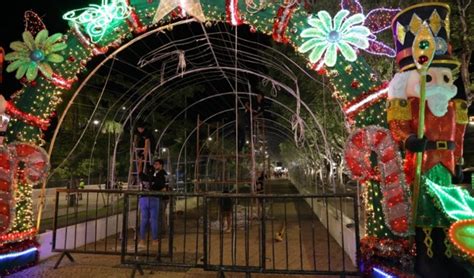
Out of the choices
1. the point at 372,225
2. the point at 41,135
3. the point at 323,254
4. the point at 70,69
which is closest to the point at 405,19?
the point at 372,225

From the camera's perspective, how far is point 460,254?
12.8 ft

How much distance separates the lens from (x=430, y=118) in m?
4.30

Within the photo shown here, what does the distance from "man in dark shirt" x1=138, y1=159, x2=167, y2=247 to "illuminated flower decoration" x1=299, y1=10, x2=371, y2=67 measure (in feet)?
13.1

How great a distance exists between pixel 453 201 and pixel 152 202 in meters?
5.18

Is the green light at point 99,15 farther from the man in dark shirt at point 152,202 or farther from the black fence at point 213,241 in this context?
the man in dark shirt at point 152,202

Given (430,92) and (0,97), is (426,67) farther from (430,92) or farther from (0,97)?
(0,97)

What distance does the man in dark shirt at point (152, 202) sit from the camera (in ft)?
23.6

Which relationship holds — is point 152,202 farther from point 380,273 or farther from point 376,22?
point 376,22

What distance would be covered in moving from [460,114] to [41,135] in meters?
6.34

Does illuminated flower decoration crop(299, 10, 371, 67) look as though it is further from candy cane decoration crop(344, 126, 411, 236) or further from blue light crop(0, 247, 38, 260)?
blue light crop(0, 247, 38, 260)

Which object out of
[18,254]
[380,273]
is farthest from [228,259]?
[18,254]

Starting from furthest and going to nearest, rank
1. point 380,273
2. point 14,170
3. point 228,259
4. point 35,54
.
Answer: point 228,259
point 35,54
point 14,170
point 380,273

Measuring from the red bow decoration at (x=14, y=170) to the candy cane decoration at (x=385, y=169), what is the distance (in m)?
4.78

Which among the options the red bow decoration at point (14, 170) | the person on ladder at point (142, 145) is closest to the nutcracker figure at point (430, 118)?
the red bow decoration at point (14, 170)
